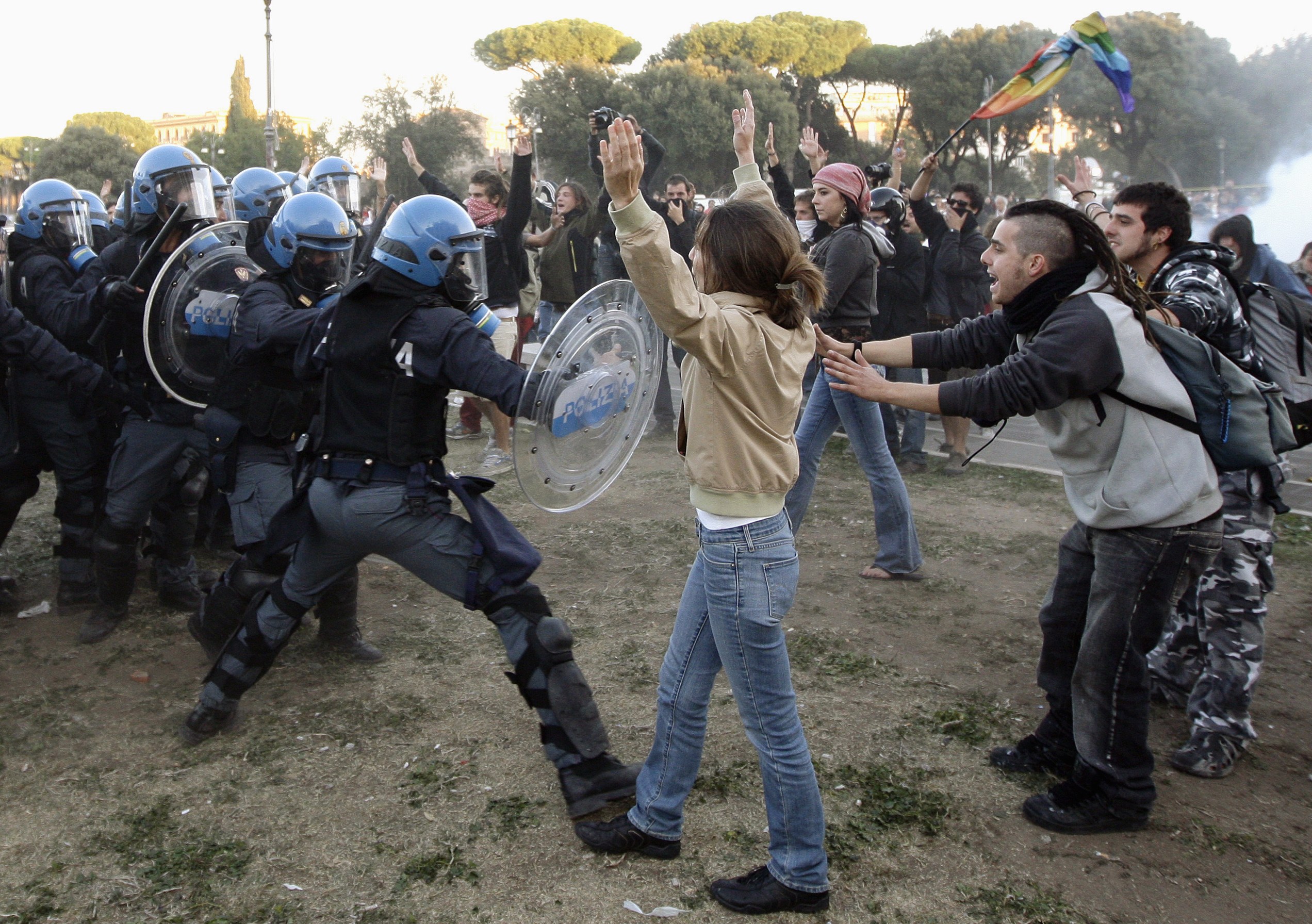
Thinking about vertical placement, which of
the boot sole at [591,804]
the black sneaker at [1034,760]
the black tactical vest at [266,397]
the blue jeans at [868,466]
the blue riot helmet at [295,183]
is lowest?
the boot sole at [591,804]

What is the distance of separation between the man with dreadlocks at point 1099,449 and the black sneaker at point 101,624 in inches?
144

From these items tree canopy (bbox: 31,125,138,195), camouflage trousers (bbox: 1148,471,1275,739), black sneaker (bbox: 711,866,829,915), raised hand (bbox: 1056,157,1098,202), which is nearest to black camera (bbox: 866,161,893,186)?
raised hand (bbox: 1056,157,1098,202)

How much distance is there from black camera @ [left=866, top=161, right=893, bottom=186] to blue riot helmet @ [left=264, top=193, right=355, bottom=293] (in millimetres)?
4692

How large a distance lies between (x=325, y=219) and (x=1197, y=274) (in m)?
3.10

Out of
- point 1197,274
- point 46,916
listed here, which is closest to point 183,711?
point 46,916

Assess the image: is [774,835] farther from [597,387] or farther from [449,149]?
[449,149]

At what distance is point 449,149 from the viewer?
48.7 metres

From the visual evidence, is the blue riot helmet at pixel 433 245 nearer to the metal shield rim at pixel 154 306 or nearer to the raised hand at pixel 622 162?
the raised hand at pixel 622 162

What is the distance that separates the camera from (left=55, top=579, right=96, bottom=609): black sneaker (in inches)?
207

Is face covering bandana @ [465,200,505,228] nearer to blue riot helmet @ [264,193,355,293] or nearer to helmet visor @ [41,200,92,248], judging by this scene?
helmet visor @ [41,200,92,248]

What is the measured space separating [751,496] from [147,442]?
3297 mm

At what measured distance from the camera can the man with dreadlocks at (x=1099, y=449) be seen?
2879 millimetres

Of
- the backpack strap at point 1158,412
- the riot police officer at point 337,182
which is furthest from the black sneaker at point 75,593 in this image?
the backpack strap at point 1158,412

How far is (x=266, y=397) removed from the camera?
4.25 m
